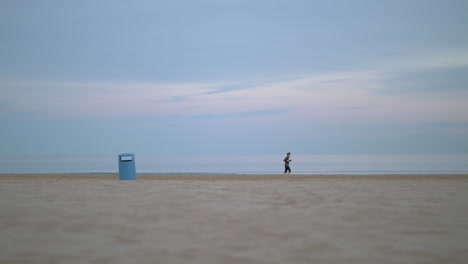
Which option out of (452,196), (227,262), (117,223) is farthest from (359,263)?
(452,196)

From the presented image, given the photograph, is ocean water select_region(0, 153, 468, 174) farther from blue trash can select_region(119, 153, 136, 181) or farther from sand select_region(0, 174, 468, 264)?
sand select_region(0, 174, 468, 264)

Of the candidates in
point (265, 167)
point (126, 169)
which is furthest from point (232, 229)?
point (265, 167)

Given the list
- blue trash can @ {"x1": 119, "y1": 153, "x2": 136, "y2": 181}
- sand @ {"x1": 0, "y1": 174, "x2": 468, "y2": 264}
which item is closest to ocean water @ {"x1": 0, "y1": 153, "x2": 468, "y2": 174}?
blue trash can @ {"x1": 119, "y1": 153, "x2": 136, "y2": 181}

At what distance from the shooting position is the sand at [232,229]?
468 cm

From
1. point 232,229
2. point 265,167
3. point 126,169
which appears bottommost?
point 265,167

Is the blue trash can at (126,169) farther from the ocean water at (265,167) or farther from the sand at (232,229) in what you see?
the ocean water at (265,167)

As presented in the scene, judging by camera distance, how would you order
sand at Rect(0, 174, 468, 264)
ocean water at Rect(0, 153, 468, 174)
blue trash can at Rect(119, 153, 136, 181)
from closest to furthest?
sand at Rect(0, 174, 468, 264) → blue trash can at Rect(119, 153, 136, 181) → ocean water at Rect(0, 153, 468, 174)

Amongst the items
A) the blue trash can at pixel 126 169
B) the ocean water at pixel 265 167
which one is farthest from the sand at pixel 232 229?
the ocean water at pixel 265 167

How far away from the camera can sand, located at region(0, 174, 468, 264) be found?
184 inches

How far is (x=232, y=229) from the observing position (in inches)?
237

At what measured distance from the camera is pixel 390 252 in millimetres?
4836

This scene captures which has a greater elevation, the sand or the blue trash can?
the blue trash can

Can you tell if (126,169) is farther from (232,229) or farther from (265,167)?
(265,167)

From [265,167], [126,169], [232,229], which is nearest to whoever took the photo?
[232,229]
